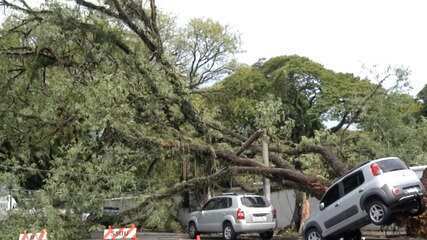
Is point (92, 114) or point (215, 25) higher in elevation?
point (215, 25)

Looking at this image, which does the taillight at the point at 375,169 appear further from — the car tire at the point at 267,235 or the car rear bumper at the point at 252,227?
the car tire at the point at 267,235

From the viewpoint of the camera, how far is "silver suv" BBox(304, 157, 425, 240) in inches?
528

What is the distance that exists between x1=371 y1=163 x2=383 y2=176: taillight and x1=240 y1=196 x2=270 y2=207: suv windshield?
6.04m

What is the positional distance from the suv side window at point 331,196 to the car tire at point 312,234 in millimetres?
932

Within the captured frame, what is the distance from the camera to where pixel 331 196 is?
15.3 m

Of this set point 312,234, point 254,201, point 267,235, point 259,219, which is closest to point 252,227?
point 259,219

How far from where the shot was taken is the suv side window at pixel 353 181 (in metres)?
14.2

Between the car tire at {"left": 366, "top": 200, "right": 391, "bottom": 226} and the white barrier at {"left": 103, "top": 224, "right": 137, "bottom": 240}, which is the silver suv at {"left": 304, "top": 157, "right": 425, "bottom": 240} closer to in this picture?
the car tire at {"left": 366, "top": 200, "right": 391, "bottom": 226}

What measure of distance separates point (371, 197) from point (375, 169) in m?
0.70

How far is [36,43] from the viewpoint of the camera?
19969 millimetres

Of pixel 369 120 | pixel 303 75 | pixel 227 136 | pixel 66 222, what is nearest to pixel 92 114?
pixel 66 222

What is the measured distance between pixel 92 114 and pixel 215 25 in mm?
25888

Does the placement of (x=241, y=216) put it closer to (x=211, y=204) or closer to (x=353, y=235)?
(x=211, y=204)

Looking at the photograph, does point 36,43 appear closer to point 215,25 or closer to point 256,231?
point 256,231
